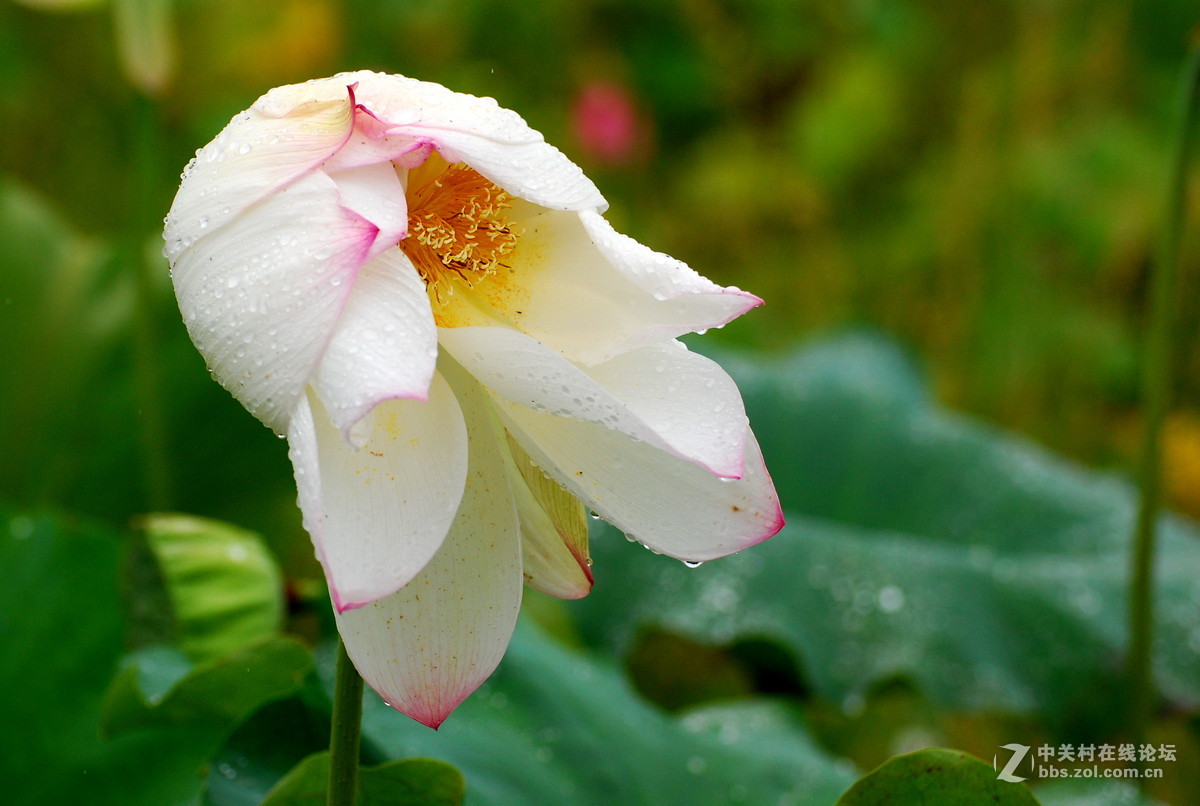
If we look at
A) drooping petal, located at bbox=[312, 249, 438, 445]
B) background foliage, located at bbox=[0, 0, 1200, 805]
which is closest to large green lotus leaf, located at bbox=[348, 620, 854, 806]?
background foliage, located at bbox=[0, 0, 1200, 805]

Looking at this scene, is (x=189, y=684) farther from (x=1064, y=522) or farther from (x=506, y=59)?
(x=506, y=59)

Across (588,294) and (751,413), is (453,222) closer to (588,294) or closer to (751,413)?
(588,294)

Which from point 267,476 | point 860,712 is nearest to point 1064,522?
point 860,712

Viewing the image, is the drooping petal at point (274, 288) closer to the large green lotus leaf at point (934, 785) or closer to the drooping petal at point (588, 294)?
the drooping petal at point (588, 294)

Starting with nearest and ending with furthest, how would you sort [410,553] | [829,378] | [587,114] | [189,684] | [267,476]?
[410,553]
[189,684]
[267,476]
[829,378]
[587,114]

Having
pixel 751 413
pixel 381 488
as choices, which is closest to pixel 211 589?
pixel 381 488

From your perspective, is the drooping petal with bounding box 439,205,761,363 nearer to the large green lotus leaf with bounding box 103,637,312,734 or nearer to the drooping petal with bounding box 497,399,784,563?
the drooping petal with bounding box 497,399,784,563

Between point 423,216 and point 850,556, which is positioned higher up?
point 423,216
